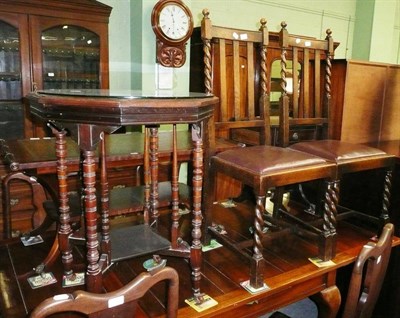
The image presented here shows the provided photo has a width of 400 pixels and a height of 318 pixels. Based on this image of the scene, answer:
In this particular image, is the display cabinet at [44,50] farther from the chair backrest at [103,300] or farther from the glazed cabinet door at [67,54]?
the chair backrest at [103,300]

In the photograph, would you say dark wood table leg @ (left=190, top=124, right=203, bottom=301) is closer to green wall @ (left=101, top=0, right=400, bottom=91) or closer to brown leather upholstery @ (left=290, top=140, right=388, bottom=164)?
brown leather upholstery @ (left=290, top=140, right=388, bottom=164)

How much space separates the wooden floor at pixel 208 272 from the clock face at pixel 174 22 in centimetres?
180

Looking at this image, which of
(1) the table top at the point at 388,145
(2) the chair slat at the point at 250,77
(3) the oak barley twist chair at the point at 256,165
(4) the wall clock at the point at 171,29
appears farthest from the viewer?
(4) the wall clock at the point at 171,29

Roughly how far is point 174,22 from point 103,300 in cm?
272

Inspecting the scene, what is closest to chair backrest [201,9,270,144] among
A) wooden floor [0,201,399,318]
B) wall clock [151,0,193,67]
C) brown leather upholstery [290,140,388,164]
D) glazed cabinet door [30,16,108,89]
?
brown leather upholstery [290,140,388,164]

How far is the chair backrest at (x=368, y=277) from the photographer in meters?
1.12

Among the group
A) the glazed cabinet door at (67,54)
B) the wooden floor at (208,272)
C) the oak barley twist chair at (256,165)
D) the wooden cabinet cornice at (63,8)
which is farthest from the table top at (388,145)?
the wooden cabinet cornice at (63,8)

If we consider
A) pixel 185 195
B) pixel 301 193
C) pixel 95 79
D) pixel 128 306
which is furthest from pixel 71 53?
pixel 128 306

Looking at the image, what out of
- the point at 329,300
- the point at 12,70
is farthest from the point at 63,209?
the point at 12,70

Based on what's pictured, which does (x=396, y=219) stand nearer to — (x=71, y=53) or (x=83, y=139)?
(x=83, y=139)

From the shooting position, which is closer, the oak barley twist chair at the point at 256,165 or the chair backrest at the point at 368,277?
the chair backrest at the point at 368,277

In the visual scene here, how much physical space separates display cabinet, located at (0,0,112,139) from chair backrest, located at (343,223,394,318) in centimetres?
252

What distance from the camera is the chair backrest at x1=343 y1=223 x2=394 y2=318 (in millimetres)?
1120

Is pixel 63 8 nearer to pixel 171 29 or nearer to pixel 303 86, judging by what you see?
pixel 171 29
